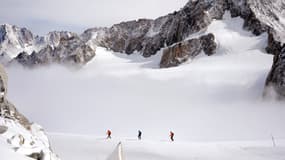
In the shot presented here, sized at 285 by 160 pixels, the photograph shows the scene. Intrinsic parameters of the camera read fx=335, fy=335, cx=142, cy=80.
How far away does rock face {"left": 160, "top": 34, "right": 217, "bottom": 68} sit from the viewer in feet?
322

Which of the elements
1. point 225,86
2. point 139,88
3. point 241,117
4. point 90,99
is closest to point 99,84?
point 90,99

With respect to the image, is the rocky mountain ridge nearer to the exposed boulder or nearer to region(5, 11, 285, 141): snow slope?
the exposed boulder

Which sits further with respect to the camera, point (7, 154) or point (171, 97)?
point (171, 97)

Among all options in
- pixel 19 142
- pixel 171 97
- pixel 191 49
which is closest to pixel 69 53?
pixel 191 49

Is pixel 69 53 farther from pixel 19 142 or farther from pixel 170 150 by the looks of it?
pixel 19 142

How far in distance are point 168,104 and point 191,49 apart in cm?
3261

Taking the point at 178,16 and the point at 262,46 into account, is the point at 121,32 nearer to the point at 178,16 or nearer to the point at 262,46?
the point at 178,16

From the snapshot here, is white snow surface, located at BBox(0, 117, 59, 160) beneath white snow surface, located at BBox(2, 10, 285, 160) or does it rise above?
above

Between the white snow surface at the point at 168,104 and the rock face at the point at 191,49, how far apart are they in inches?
93.1

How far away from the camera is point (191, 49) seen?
100438mm

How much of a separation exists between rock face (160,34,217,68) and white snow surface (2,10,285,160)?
7.76 feet

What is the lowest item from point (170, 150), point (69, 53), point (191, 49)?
point (69, 53)

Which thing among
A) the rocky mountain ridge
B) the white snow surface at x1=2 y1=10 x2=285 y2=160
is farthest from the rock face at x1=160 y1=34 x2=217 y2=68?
the white snow surface at x1=2 y1=10 x2=285 y2=160

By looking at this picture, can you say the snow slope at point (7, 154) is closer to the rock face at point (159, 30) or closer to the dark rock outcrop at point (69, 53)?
the rock face at point (159, 30)
